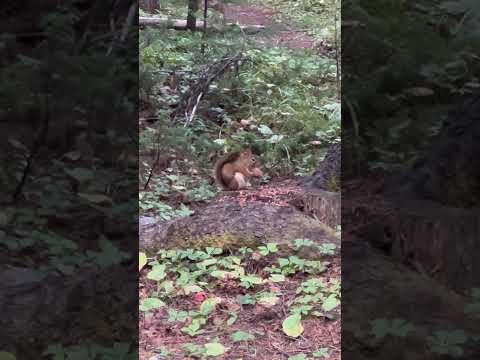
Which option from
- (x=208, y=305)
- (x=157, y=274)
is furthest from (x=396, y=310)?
(x=157, y=274)

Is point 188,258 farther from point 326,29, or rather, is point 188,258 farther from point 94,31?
point 326,29

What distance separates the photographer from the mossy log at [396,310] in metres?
1.42

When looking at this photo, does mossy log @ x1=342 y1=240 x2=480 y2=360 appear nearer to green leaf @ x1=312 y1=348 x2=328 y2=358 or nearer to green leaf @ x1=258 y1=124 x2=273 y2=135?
green leaf @ x1=312 y1=348 x2=328 y2=358

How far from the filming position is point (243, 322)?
2004mm

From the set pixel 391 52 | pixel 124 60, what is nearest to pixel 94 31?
pixel 124 60

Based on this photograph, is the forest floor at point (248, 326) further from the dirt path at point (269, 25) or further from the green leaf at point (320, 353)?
the dirt path at point (269, 25)

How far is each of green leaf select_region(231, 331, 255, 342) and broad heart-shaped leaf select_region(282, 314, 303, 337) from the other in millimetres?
119

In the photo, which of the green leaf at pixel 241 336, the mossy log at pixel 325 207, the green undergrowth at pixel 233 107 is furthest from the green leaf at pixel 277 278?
the green undergrowth at pixel 233 107

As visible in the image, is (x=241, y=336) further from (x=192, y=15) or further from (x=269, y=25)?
(x=269, y=25)

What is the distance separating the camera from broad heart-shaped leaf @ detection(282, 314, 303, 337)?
1923 millimetres

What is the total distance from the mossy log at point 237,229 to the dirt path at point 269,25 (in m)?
1.76

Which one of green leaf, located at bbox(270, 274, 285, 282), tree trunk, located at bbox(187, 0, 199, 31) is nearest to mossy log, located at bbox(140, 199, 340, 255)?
green leaf, located at bbox(270, 274, 285, 282)

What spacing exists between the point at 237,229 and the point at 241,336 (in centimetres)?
57

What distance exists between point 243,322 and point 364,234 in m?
0.63
